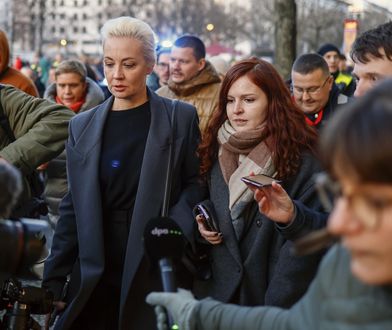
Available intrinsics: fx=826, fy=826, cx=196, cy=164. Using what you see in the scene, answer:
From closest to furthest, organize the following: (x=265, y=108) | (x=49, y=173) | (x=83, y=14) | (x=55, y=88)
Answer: (x=265, y=108)
(x=49, y=173)
(x=55, y=88)
(x=83, y=14)

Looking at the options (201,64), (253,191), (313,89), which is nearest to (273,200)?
(253,191)

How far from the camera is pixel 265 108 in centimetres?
403

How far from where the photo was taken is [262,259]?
376 centimetres

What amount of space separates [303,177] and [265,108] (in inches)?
16.6

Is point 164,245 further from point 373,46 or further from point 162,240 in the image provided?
point 373,46

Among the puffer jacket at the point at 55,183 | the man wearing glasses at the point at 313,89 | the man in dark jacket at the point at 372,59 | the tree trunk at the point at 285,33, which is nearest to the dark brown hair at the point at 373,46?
the man in dark jacket at the point at 372,59

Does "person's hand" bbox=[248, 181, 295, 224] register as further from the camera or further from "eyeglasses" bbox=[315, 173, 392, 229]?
"eyeglasses" bbox=[315, 173, 392, 229]

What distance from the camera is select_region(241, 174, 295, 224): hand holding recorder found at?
3393 millimetres

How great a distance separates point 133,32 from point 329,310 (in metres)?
2.59

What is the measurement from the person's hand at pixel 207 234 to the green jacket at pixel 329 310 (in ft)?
4.49

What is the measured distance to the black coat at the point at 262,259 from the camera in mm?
3652

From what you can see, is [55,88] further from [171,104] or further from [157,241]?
[157,241]

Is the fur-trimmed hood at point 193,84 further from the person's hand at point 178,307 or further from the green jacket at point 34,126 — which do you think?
the person's hand at point 178,307

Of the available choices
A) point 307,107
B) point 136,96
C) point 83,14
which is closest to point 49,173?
point 307,107
